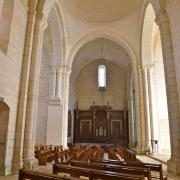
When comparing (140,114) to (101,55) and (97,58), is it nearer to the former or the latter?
(101,55)

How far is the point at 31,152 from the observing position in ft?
21.1

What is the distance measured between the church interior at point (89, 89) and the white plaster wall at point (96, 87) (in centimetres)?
11

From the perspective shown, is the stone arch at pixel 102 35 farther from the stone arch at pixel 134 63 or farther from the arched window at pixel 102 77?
the arched window at pixel 102 77

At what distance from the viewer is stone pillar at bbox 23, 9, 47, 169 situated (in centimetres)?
623

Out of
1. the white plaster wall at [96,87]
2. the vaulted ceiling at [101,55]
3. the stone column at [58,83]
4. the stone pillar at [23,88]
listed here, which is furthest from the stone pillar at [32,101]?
the white plaster wall at [96,87]

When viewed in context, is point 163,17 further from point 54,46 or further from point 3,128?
point 54,46

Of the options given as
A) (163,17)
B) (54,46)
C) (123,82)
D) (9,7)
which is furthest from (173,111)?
(123,82)

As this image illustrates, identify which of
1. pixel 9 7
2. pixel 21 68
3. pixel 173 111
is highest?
pixel 9 7

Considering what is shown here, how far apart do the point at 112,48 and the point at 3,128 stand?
1526 cm

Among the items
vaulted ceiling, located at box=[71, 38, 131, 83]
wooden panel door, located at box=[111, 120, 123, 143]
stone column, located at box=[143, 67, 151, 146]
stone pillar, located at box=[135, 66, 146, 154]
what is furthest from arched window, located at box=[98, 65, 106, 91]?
stone column, located at box=[143, 67, 151, 146]

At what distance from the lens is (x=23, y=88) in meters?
6.48

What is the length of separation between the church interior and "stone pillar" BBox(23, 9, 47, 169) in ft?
0.11

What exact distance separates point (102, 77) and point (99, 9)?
921 centimetres

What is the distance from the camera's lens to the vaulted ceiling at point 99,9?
12.7 meters
